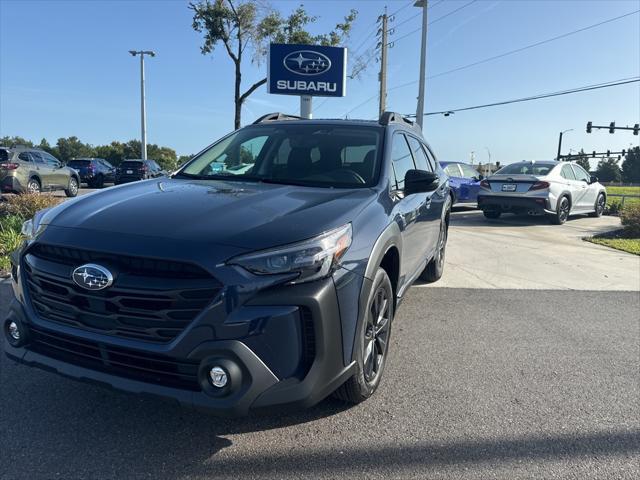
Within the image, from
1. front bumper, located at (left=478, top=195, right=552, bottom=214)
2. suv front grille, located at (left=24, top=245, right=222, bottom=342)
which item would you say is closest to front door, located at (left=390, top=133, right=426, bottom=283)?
suv front grille, located at (left=24, top=245, right=222, bottom=342)

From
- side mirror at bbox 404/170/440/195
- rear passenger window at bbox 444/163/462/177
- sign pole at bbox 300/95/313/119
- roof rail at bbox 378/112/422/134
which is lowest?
side mirror at bbox 404/170/440/195

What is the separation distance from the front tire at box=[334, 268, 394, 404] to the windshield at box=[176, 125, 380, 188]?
804 mm

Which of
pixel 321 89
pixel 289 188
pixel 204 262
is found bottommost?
pixel 204 262

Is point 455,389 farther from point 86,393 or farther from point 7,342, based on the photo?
point 7,342

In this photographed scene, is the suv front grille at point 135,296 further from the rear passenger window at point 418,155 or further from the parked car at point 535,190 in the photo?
the parked car at point 535,190

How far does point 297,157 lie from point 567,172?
424 inches

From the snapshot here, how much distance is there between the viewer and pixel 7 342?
8.85ft

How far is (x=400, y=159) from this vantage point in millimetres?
4074

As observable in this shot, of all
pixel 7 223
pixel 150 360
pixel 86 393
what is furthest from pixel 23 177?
pixel 150 360

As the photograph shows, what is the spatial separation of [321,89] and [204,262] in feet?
39.9

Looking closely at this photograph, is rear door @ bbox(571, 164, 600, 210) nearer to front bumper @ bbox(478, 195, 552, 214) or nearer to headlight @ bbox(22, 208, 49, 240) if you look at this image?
front bumper @ bbox(478, 195, 552, 214)

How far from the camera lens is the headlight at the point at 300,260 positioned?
7.27 feet

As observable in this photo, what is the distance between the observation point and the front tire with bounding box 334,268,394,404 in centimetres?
271

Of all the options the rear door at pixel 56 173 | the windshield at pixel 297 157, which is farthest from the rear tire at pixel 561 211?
the rear door at pixel 56 173
